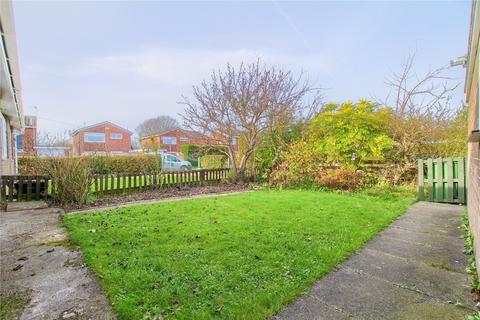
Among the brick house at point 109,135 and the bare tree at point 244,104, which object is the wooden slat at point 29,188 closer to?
the bare tree at point 244,104

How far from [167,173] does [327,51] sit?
376 inches

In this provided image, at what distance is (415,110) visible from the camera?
10703 mm

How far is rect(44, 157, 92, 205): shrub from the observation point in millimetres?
7043

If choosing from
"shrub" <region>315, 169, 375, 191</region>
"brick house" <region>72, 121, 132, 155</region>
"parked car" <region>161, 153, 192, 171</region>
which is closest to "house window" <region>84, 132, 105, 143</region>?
"brick house" <region>72, 121, 132, 155</region>

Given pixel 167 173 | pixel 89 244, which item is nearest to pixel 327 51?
pixel 167 173

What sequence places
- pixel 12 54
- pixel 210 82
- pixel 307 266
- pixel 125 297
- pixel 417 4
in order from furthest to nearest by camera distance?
pixel 210 82 < pixel 417 4 < pixel 12 54 < pixel 307 266 < pixel 125 297

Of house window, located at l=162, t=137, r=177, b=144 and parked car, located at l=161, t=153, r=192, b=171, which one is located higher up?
house window, located at l=162, t=137, r=177, b=144

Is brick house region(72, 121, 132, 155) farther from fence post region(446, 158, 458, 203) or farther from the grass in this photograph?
fence post region(446, 158, 458, 203)

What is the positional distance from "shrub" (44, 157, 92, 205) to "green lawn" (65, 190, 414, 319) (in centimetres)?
185

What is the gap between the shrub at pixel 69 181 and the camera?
23.1 ft

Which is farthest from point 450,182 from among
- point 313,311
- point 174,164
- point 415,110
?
point 174,164

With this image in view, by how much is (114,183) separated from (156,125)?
41837 mm

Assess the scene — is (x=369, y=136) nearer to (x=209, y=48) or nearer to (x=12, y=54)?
(x=209, y=48)

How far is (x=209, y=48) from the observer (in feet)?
43.4
